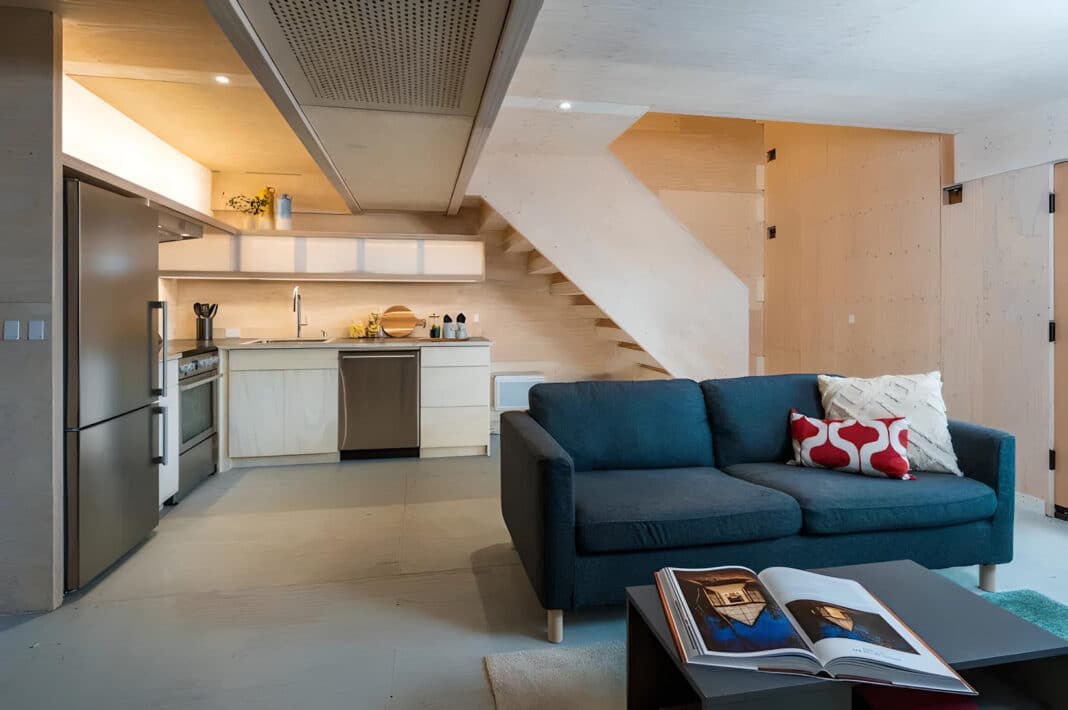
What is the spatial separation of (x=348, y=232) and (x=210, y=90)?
1.83m

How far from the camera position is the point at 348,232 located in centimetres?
501

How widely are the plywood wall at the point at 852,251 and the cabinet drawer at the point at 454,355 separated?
283 cm

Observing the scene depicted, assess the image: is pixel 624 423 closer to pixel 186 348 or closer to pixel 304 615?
pixel 304 615

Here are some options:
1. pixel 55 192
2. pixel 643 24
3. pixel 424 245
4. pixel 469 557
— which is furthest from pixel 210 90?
pixel 469 557

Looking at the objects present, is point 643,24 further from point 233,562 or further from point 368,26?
point 233,562

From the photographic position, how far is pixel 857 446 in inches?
99.0

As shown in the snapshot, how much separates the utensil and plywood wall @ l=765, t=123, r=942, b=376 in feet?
11.2

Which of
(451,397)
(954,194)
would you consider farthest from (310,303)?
(954,194)

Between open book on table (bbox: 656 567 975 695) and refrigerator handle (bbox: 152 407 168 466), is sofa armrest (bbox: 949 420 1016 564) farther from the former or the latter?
refrigerator handle (bbox: 152 407 168 466)

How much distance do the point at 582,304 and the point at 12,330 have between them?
399cm

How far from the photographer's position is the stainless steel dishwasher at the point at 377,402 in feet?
14.9

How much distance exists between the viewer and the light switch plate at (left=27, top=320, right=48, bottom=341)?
86.4 inches

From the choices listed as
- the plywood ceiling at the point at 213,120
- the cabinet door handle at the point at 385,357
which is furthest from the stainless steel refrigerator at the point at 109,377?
the cabinet door handle at the point at 385,357

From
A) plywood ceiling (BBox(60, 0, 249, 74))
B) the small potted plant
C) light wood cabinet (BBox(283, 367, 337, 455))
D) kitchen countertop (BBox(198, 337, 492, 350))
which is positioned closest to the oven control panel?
kitchen countertop (BBox(198, 337, 492, 350))
